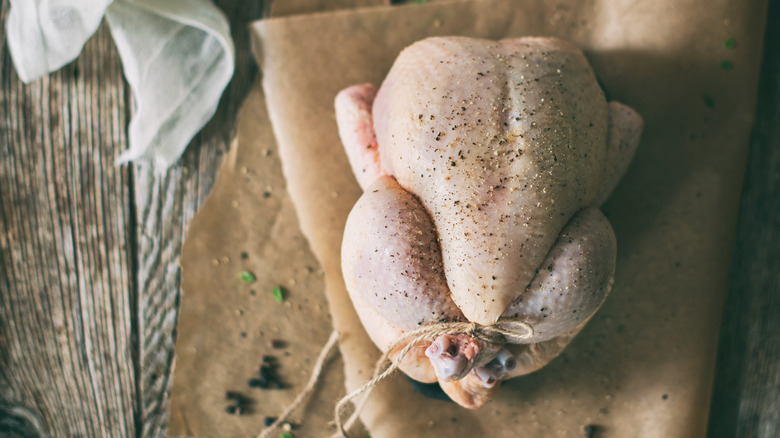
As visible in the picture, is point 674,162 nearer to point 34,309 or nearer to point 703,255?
point 703,255

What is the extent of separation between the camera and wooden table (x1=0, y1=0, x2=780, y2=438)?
5.24 ft

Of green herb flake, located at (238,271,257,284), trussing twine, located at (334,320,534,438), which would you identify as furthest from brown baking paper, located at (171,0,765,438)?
trussing twine, located at (334,320,534,438)

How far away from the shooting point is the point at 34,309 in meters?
1.66

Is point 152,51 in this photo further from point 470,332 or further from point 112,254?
point 470,332

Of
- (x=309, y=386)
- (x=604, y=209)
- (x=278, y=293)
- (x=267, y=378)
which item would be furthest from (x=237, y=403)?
(x=604, y=209)

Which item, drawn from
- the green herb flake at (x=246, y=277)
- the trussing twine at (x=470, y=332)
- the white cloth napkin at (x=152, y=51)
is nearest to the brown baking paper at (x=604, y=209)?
the green herb flake at (x=246, y=277)

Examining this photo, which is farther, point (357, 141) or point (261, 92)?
point (261, 92)

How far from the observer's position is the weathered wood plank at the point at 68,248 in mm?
1614

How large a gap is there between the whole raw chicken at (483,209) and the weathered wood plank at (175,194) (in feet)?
2.07

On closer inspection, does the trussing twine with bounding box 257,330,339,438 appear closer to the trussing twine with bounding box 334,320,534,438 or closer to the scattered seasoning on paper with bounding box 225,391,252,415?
the scattered seasoning on paper with bounding box 225,391,252,415

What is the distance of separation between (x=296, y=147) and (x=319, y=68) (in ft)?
0.82

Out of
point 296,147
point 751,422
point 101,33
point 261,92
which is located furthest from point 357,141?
point 751,422

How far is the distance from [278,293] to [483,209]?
761 millimetres

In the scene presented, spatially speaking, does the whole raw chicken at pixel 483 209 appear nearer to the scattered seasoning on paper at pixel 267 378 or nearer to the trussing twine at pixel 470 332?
the trussing twine at pixel 470 332
